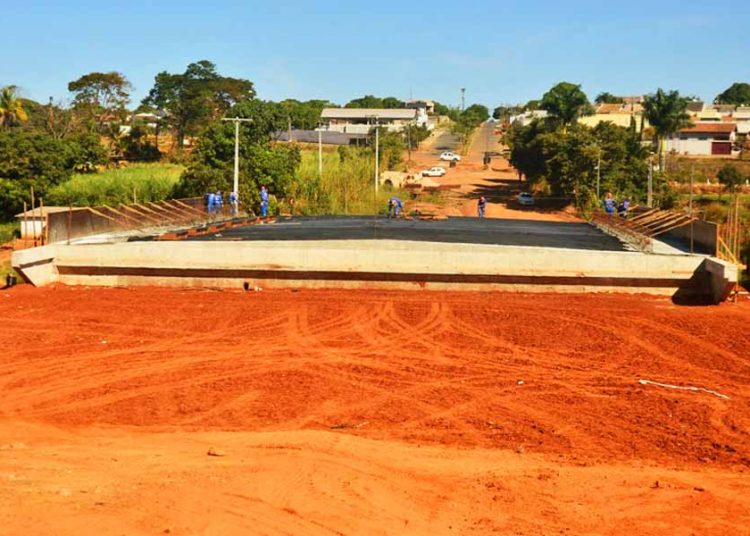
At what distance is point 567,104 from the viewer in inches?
2867

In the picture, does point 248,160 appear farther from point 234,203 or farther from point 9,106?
point 9,106

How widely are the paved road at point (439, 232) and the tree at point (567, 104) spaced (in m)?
45.1

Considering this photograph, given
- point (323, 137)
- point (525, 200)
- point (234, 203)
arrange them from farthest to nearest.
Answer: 1. point (323, 137)
2. point (525, 200)
3. point (234, 203)

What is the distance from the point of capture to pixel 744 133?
102m

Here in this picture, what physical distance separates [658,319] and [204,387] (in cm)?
911

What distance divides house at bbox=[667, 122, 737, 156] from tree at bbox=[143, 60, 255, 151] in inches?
1910

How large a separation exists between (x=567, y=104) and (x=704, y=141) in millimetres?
28383

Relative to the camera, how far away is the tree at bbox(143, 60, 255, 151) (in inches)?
3177

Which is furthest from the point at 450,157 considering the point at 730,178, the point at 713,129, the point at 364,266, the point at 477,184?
the point at 364,266

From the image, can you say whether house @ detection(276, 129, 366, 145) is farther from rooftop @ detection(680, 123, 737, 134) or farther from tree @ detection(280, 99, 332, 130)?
rooftop @ detection(680, 123, 737, 134)

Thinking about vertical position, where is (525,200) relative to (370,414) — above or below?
above

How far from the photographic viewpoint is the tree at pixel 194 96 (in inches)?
3177

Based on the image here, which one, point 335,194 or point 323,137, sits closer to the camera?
point 335,194

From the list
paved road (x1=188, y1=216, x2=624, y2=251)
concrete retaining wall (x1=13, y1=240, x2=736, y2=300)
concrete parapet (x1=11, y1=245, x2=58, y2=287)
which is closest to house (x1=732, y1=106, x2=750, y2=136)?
paved road (x1=188, y1=216, x2=624, y2=251)
